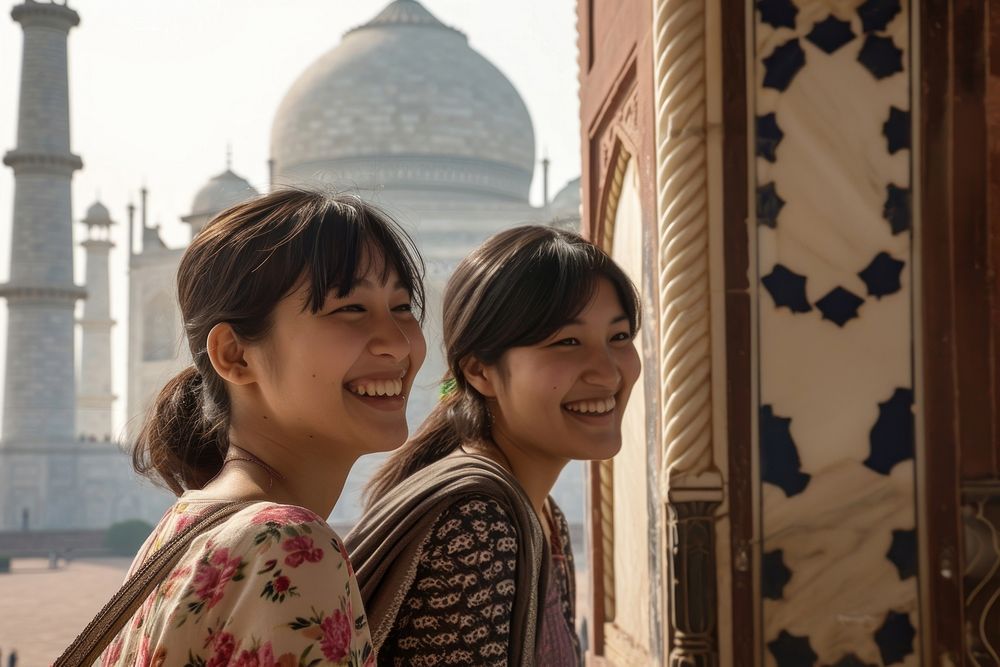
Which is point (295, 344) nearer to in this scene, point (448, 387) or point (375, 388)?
point (375, 388)

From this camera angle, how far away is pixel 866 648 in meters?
1.94

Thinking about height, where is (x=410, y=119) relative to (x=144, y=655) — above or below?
above

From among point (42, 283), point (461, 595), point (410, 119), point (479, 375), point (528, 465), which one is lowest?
point (461, 595)

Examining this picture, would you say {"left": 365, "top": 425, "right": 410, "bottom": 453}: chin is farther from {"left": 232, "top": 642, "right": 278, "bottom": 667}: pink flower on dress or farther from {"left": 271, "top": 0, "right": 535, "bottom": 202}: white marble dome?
{"left": 271, "top": 0, "right": 535, "bottom": 202}: white marble dome

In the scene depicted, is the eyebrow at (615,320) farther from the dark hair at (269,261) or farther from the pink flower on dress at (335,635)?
the pink flower on dress at (335,635)

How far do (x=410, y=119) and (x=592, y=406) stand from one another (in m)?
22.0

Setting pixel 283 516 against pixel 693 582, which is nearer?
pixel 283 516

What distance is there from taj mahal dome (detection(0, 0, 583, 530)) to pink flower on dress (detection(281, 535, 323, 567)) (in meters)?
18.5

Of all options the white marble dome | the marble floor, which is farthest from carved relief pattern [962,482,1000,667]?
the white marble dome

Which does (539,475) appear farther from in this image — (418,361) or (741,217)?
(741,217)

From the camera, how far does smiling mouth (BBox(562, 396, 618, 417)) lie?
1478 millimetres

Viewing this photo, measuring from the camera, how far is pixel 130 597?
95cm

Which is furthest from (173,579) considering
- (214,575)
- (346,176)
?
(346,176)

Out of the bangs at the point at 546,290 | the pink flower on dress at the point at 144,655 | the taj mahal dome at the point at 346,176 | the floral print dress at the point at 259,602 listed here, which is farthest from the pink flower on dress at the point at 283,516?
the taj mahal dome at the point at 346,176
